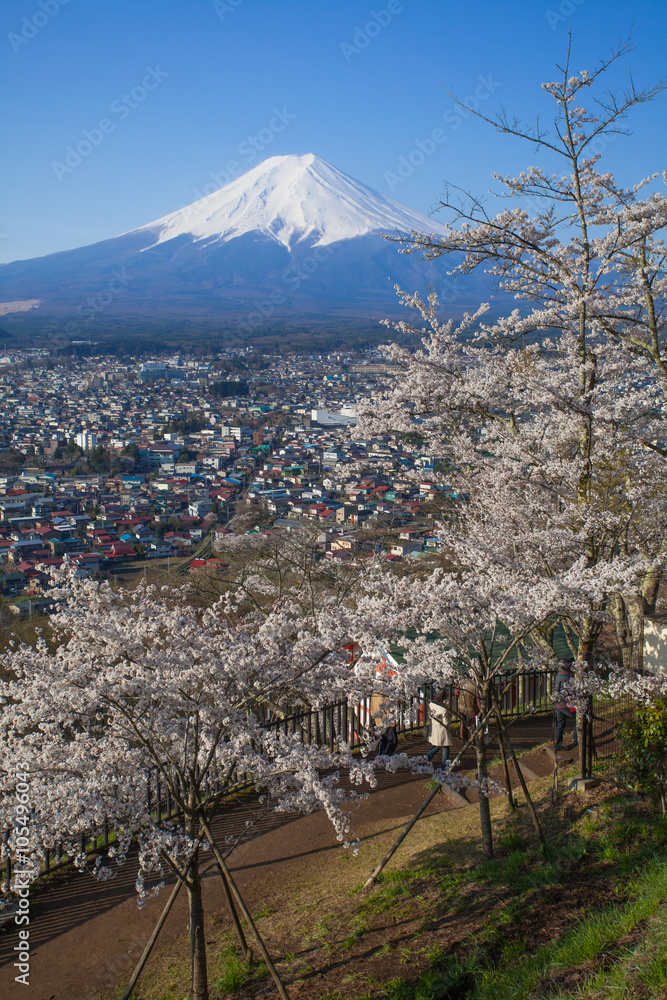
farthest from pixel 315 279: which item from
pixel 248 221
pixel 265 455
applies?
pixel 265 455

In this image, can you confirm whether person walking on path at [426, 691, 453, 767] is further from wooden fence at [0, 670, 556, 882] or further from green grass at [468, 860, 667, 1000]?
green grass at [468, 860, 667, 1000]

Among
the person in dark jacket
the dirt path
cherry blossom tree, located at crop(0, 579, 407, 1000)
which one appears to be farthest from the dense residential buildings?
the person in dark jacket

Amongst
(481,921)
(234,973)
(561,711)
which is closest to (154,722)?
(234,973)

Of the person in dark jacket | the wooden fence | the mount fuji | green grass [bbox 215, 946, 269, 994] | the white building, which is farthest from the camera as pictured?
the mount fuji

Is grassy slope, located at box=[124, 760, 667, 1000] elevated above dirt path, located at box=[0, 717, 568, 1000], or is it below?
above

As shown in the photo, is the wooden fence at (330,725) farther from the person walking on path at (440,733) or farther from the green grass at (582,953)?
the green grass at (582,953)

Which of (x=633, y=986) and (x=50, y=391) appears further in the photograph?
(x=50, y=391)

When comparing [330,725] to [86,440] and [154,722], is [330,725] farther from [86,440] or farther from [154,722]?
[86,440]

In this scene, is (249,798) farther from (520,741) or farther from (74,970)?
(520,741)

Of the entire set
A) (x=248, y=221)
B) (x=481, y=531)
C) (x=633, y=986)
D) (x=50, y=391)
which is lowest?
(x=633, y=986)
